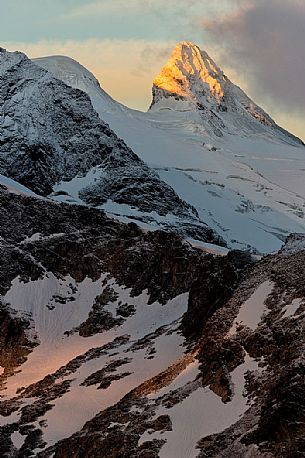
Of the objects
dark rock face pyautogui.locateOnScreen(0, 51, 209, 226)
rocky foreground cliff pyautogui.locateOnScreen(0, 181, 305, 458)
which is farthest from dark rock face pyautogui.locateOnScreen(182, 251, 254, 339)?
dark rock face pyautogui.locateOnScreen(0, 51, 209, 226)

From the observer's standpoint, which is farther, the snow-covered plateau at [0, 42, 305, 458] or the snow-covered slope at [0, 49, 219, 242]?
the snow-covered slope at [0, 49, 219, 242]

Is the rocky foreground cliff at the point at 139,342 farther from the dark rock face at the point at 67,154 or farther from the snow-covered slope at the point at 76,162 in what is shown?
the dark rock face at the point at 67,154

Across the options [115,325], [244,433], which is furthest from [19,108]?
[244,433]

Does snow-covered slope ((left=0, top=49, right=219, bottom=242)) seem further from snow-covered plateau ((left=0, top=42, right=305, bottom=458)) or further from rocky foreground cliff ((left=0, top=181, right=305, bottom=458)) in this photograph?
rocky foreground cliff ((left=0, top=181, right=305, bottom=458))

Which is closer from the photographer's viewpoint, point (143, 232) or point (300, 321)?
point (300, 321)

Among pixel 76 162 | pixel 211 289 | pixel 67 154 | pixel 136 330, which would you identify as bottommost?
pixel 211 289

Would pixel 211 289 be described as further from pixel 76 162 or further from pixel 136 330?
pixel 76 162

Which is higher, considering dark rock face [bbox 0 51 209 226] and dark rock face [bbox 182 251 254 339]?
dark rock face [bbox 0 51 209 226]

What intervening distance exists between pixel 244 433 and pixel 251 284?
31771mm

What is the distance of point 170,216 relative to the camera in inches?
6575

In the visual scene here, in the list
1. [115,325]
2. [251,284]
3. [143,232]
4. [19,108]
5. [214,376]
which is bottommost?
[214,376]

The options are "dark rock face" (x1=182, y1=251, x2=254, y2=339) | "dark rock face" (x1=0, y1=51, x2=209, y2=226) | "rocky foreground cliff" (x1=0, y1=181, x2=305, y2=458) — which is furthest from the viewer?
"dark rock face" (x1=0, y1=51, x2=209, y2=226)

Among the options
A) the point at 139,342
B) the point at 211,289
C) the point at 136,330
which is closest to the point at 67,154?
the point at 136,330

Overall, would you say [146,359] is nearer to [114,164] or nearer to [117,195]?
[117,195]
